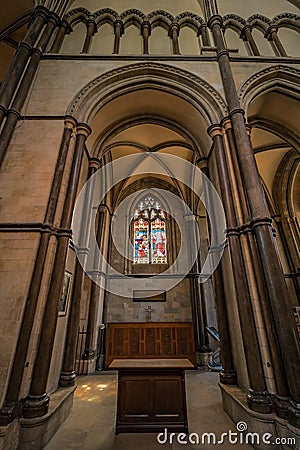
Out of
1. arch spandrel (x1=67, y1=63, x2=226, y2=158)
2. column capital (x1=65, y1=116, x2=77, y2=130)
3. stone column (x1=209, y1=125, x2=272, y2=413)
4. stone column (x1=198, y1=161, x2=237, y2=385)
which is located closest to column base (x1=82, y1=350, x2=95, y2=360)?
stone column (x1=198, y1=161, x2=237, y2=385)

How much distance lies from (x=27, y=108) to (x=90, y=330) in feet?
22.7

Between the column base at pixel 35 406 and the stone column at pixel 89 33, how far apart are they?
846 cm

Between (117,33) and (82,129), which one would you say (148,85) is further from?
(117,33)

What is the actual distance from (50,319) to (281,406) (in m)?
3.66

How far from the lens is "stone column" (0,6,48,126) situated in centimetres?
488

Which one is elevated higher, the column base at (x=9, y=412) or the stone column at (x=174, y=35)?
the stone column at (x=174, y=35)

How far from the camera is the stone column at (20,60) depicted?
488 cm

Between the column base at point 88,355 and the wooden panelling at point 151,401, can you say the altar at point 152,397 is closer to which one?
the wooden panelling at point 151,401

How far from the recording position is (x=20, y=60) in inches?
216

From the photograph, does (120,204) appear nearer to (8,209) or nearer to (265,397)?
(8,209)

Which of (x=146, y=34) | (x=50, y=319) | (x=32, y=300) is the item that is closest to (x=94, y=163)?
(x=32, y=300)

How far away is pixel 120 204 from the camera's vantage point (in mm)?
11750

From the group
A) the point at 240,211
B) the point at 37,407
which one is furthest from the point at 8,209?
the point at 240,211

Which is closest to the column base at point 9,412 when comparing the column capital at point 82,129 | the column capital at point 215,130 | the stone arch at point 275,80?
the column capital at point 82,129
